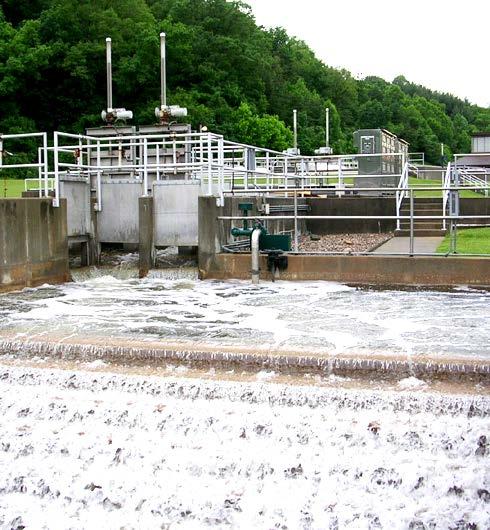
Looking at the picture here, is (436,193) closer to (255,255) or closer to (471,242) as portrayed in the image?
(471,242)

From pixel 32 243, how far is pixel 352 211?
9.49 metres

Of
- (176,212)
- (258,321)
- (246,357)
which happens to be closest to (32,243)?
(176,212)

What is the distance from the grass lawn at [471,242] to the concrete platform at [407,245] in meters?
0.19

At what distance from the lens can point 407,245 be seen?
17297 mm

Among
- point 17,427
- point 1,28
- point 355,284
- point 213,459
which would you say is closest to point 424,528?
point 213,459

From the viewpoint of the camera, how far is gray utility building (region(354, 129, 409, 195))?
24709mm

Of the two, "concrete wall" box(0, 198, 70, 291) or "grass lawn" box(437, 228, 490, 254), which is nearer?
"concrete wall" box(0, 198, 70, 291)

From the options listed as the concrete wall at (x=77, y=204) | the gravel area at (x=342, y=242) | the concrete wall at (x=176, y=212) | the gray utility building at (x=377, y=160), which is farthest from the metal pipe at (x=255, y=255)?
the gray utility building at (x=377, y=160)

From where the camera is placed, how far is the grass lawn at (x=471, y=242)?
15.8 metres

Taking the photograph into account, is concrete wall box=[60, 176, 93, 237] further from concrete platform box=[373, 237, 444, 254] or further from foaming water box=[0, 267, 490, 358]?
concrete platform box=[373, 237, 444, 254]

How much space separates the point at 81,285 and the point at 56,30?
47907 millimetres

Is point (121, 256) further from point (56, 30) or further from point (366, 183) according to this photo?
point (56, 30)

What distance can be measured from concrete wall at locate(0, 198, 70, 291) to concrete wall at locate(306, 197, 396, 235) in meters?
7.94

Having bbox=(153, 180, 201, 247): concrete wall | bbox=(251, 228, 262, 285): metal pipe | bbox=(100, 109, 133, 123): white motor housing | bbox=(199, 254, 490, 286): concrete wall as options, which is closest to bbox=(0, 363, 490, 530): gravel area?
bbox=(199, 254, 490, 286): concrete wall
